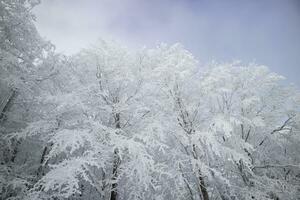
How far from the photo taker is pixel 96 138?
783 centimetres

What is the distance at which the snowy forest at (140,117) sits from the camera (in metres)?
7.79

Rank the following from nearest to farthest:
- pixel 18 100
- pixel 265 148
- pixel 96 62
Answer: pixel 96 62, pixel 18 100, pixel 265 148

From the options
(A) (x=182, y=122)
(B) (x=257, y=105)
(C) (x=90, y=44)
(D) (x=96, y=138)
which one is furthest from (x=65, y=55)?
(B) (x=257, y=105)

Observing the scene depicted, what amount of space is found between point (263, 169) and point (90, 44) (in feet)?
33.9

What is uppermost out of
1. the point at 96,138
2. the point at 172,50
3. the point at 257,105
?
the point at 172,50

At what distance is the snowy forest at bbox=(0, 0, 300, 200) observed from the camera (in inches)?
307

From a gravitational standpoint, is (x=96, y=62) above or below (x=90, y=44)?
below

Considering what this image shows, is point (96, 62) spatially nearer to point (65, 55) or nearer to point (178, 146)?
point (65, 55)

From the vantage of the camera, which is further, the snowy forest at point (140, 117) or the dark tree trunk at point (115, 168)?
the dark tree trunk at point (115, 168)

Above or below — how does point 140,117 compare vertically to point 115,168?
above

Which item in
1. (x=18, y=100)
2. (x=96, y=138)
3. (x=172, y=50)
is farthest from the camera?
(x=18, y=100)

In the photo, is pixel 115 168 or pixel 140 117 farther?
pixel 140 117

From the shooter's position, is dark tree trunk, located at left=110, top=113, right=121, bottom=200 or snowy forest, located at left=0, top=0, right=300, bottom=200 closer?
snowy forest, located at left=0, top=0, right=300, bottom=200

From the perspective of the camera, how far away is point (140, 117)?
9000 mm
